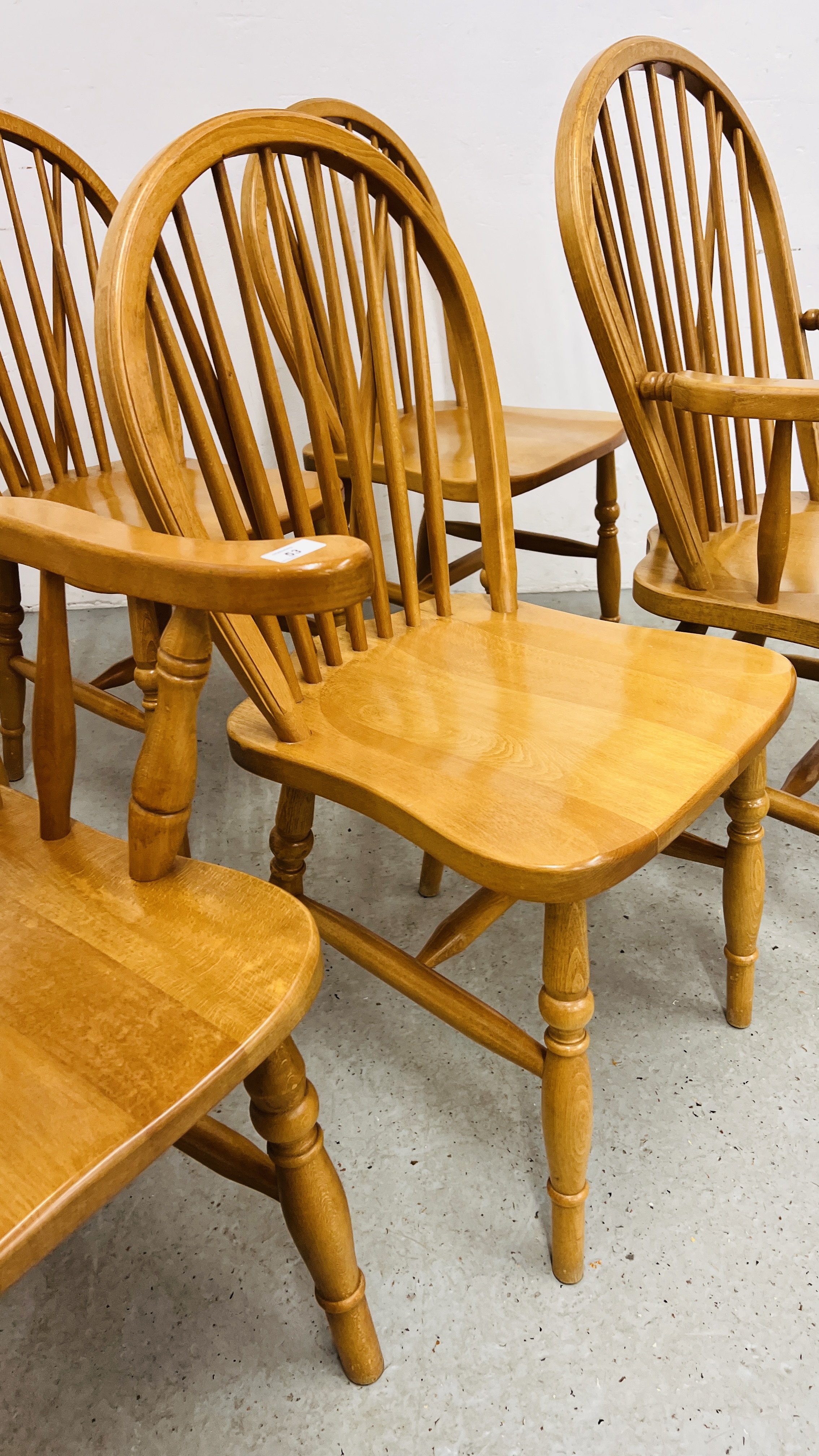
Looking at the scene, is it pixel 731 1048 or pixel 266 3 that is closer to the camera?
pixel 731 1048

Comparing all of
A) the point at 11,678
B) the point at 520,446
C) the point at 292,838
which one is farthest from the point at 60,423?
the point at 292,838

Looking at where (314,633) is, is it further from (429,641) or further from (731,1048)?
(731,1048)

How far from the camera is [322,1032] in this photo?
3.75 feet

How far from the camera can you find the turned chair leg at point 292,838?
95 centimetres

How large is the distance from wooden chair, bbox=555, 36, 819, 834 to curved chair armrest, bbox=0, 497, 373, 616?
527mm

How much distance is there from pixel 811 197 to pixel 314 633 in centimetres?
168

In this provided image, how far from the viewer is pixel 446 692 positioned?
88 cm

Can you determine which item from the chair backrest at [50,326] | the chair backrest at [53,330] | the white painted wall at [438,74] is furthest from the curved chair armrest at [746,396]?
the white painted wall at [438,74]

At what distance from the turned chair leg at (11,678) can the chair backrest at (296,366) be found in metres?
0.45

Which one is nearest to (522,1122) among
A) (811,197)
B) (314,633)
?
(314,633)

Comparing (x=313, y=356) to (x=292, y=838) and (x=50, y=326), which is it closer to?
(x=292, y=838)

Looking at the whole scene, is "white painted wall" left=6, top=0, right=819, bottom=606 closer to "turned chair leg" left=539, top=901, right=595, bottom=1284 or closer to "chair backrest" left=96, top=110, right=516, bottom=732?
"chair backrest" left=96, top=110, right=516, bottom=732

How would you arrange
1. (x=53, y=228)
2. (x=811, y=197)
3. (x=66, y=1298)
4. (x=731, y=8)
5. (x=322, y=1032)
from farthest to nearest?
(x=811, y=197) < (x=731, y=8) < (x=53, y=228) < (x=322, y=1032) < (x=66, y=1298)

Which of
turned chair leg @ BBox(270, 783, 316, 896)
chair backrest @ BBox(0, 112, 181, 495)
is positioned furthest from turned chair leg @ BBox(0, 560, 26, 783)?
turned chair leg @ BBox(270, 783, 316, 896)
